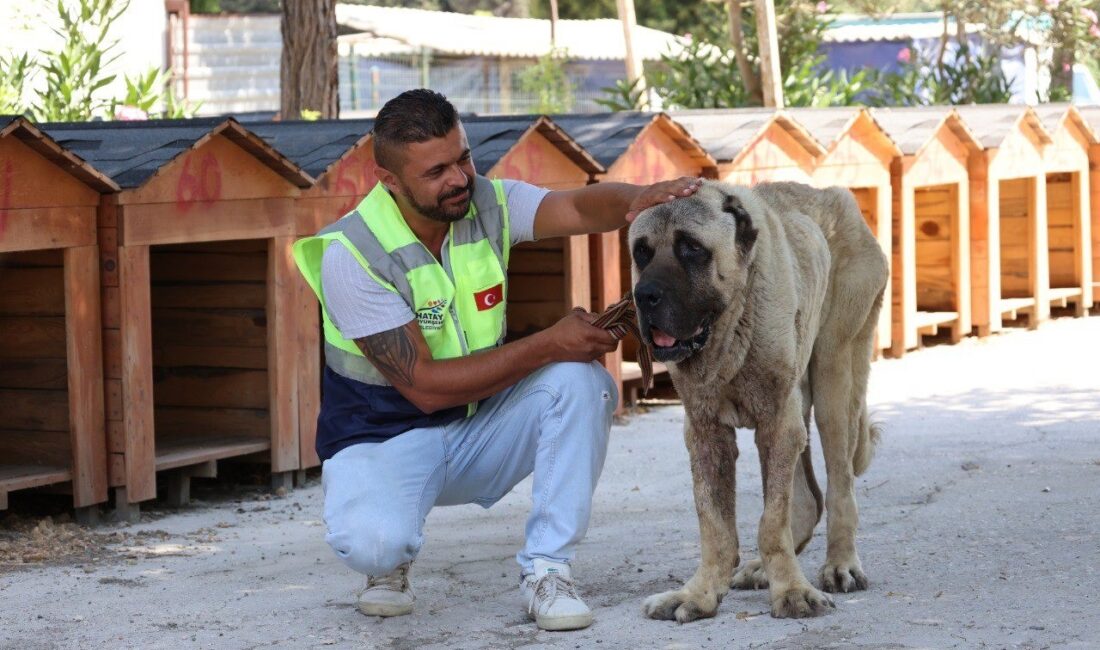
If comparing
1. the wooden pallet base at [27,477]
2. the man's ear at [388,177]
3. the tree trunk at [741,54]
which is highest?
the tree trunk at [741,54]

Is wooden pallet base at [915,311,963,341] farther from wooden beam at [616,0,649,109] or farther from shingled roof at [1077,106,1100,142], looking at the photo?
wooden beam at [616,0,649,109]

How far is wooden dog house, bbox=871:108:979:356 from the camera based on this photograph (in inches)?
457

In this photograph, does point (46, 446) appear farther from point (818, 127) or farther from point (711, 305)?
point (818, 127)

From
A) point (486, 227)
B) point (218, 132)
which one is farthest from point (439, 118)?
point (218, 132)

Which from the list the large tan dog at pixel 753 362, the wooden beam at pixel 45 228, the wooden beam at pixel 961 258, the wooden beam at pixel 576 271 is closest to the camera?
the large tan dog at pixel 753 362

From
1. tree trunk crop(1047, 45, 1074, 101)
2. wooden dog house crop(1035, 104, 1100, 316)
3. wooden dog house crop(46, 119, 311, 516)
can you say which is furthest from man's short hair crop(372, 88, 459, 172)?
tree trunk crop(1047, 45, 1074, 101)

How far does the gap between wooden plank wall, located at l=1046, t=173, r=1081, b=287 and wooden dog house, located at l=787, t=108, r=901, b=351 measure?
3207 millimetres

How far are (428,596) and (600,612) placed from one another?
701mm

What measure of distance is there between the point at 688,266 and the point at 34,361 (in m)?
4.08

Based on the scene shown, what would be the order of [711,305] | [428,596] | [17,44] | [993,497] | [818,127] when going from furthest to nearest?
[17,44] → [818,127] → [993,497] → [428,596] → [711,305]

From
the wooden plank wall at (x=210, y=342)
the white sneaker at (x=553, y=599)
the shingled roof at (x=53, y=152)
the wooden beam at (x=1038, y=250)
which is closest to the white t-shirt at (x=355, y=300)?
the white sneaker at (x=553, y=599)

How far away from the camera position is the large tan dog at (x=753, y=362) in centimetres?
462

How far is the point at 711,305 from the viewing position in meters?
4.66

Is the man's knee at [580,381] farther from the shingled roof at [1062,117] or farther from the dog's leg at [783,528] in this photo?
the shingled roof at [1062,117]
